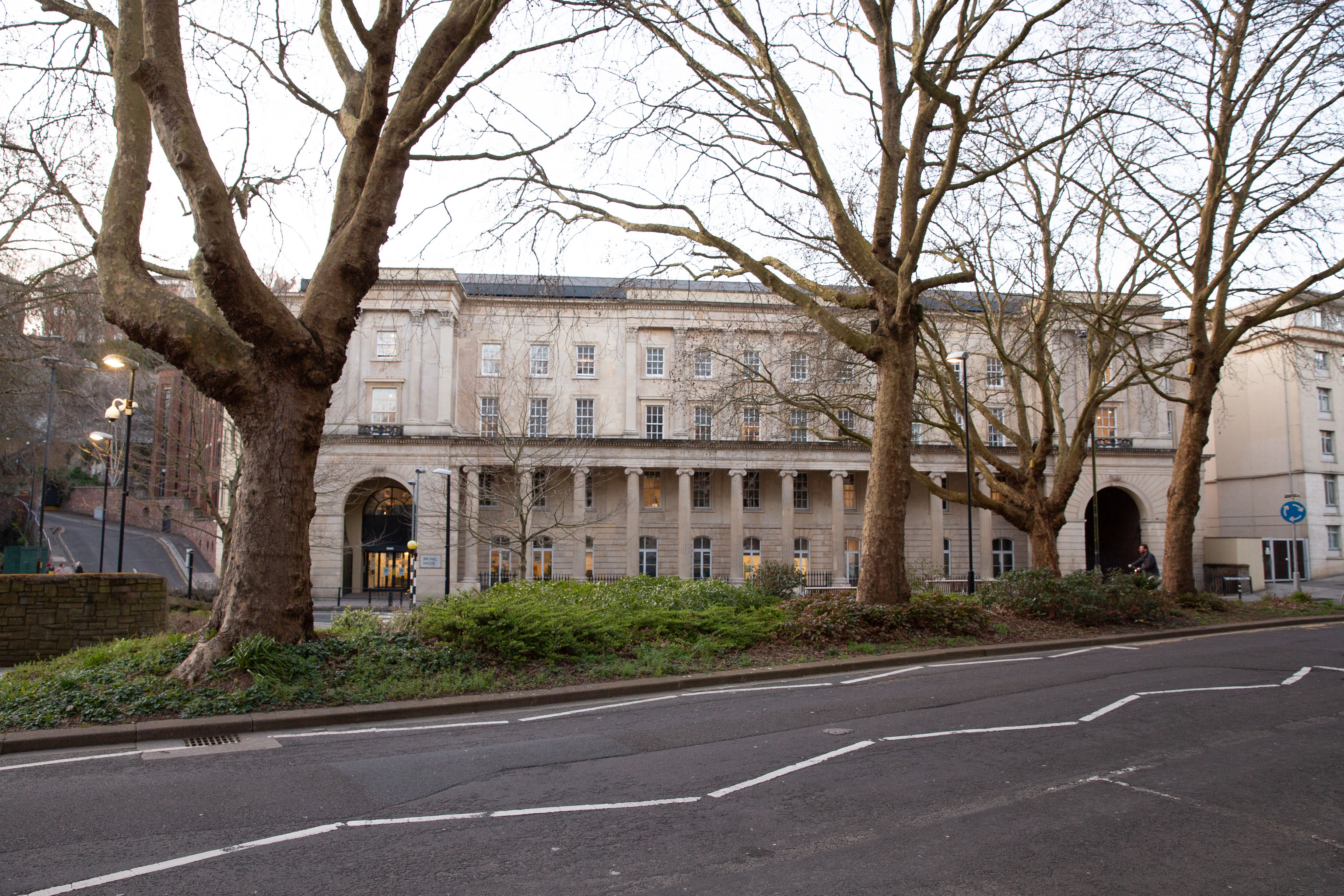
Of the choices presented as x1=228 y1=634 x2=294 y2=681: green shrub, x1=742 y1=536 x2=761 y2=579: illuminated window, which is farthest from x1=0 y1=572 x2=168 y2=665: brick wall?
x1=742 y1=536 x2=761 y2=579: illuminated window

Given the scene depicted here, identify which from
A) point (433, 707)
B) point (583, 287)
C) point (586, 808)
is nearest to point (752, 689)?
Result: point (433, 707)

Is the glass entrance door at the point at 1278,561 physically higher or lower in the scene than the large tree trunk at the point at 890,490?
lower

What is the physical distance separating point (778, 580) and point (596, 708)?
10374 millimetres

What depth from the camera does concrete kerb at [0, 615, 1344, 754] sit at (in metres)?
7.69

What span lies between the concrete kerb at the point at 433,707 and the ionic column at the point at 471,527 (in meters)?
29.9

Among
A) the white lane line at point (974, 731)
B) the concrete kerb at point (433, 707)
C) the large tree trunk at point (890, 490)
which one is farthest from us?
the large tree trunk at point (890, 490)

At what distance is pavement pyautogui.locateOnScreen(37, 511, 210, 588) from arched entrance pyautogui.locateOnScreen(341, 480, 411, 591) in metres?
8.11

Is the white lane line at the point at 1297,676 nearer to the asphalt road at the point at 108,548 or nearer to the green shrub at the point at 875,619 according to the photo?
the green shrub at the point at 875,619

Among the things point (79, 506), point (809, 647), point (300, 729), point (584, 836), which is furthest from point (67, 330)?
point (79, 506)

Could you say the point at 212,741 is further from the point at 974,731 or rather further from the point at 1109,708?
the point at 1109,708

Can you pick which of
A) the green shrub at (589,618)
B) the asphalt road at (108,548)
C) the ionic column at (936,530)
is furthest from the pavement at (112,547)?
the ionic column at (936,530)

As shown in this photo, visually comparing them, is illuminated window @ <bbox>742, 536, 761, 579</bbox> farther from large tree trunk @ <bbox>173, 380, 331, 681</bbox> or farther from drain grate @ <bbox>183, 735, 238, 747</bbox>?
drain grate @ <bbox>183, 735, 238, 747</bbox>

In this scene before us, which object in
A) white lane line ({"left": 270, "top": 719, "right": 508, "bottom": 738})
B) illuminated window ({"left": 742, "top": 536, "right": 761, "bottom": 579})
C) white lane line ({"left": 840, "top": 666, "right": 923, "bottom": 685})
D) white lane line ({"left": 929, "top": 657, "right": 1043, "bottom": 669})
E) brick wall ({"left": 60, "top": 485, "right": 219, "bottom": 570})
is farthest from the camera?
brick wall ({"left": 60, "top": 485, "right": 219, "bottom": 570})

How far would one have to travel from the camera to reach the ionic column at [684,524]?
43688mm
